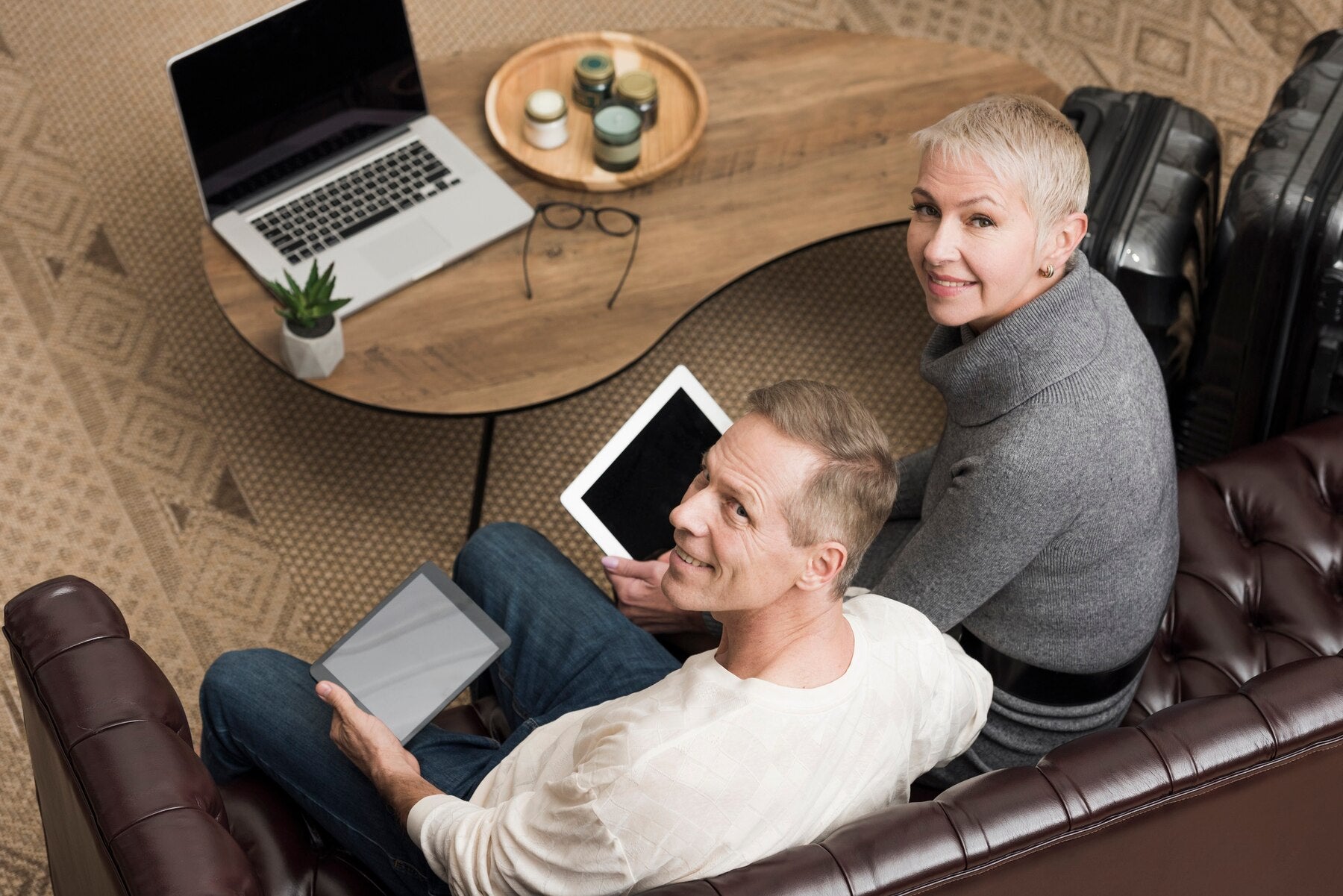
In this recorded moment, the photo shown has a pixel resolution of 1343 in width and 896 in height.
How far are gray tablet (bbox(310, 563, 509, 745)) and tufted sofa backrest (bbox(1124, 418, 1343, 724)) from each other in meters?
0.94

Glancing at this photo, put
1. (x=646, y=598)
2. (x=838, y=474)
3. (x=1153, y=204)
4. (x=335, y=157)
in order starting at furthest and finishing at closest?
1. (x=335, y=157)
2. (x=1153, y=204)
3. (x=646, y=598)
4. (x=838, y=474)

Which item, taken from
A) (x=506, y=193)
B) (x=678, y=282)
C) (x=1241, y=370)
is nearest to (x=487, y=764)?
(x=678, y=282)

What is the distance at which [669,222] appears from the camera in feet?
7.86

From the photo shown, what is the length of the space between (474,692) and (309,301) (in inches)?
27.8

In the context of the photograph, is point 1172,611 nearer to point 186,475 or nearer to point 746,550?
point 746,550

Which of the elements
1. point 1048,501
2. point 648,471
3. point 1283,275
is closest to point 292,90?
point 648,471

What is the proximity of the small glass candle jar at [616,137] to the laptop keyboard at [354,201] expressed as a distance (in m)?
0.28

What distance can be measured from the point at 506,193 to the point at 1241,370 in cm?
135

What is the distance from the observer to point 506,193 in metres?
2.40

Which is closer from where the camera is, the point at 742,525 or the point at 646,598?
the point at 742,525

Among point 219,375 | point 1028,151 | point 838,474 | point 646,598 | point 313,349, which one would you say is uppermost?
point 1028,151

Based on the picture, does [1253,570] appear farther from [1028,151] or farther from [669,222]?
[669,222]

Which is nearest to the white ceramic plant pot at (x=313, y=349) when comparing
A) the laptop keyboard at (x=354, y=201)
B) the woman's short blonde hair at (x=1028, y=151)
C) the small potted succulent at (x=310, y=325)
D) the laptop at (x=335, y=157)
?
the small potted succulent at (x=310, y=325)

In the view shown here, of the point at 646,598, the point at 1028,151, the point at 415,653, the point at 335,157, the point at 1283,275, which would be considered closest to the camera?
the point at 1028,151
